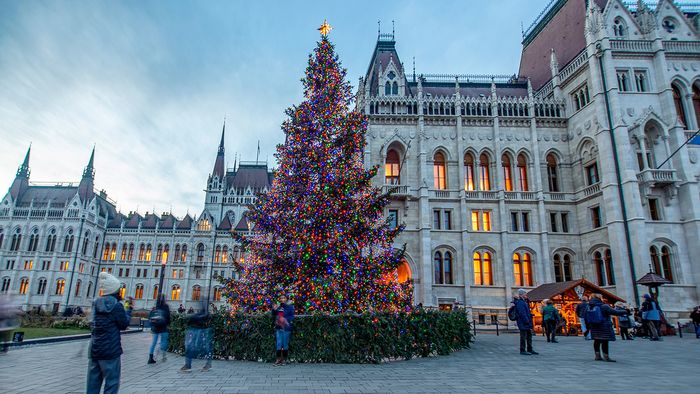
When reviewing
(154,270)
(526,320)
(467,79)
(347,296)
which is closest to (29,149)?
(154,270)

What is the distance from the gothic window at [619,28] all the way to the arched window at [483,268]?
2018cm

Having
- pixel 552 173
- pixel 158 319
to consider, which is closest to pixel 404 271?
pixel 552 173

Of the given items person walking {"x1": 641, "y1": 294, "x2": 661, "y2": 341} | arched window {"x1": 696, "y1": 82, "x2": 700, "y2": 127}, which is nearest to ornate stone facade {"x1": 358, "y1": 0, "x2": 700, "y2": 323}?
arched window {"x1": 696, "y1": 82, "x2": 700, "y2": 127}

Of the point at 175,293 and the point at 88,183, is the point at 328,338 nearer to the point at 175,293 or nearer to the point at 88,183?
the point at 175,293

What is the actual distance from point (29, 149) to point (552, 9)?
92658 millimetres

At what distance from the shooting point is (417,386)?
735 centimetres

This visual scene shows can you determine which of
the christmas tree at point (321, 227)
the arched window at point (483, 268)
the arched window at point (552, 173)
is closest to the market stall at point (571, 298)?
the arched window at point (483, 268)

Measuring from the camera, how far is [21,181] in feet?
233

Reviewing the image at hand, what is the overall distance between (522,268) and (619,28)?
2061cm

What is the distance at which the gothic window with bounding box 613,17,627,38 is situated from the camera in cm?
3034

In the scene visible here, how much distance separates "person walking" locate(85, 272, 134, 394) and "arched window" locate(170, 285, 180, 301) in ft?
220

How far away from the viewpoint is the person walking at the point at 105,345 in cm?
488

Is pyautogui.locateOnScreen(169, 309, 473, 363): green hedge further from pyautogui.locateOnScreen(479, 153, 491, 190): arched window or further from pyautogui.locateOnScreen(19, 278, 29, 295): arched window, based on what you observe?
pyautogui.locateOnScreen(19, 278, 29, 295): arched window

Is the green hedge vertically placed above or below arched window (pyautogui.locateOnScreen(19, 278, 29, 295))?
below
